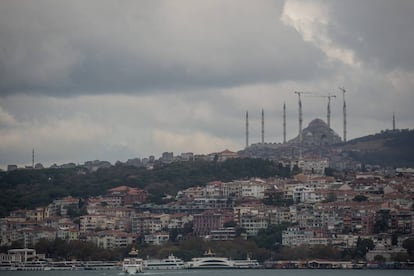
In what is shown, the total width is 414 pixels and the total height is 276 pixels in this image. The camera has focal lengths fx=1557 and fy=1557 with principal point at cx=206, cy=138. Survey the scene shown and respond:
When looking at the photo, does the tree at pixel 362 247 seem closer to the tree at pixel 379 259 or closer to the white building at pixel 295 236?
the tree at pixel 379 259

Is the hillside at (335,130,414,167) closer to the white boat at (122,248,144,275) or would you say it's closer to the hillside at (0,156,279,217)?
the hillside at (0,156,279,217)

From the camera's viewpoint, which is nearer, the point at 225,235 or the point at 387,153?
the point at 225,235

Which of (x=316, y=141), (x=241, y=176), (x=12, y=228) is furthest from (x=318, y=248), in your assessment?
(x=316, y=141)

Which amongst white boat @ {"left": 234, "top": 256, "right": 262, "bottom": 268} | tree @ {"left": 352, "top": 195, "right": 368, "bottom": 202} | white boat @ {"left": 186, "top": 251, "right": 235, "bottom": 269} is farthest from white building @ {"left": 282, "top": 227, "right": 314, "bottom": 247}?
tree @ {"left": 352, "top": 195, "right": 368, "bottom": 202}

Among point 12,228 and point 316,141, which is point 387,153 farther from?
point 12,228

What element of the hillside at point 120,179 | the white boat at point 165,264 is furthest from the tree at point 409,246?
the hillside at point 120,179

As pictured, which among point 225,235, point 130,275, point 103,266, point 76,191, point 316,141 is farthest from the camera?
point 316,141

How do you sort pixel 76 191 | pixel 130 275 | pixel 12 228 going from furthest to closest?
pixel 76 191 < pixel 12 228 < pixel 130 275
